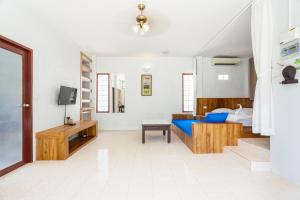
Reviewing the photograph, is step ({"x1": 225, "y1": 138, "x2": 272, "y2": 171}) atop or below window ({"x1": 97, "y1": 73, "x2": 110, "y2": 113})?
below

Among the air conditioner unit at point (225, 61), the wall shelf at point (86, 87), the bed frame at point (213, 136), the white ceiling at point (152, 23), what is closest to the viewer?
the white ceiling at point (152, 23)

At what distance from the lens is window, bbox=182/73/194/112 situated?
278 inches

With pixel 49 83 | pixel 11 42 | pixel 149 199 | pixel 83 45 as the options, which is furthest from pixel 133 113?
pixel 149 199

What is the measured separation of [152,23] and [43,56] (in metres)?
2.23

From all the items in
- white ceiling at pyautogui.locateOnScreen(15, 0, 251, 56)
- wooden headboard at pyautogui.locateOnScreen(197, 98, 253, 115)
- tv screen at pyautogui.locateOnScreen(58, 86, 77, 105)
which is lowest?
wooden headboard at pyautogui.locateOnScreen(197, 98, 253, 115)

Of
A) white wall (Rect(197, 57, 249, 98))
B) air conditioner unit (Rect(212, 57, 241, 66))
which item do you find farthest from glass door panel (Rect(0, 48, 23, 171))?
air conditioner unit (Rect(212, 57, 241, 66))

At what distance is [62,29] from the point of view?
4164 mm

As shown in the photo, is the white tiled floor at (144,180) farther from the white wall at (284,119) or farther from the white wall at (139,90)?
the white wall at (139,90)

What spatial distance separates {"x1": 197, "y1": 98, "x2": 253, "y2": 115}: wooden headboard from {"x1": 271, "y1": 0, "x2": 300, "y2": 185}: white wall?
4.01 meters

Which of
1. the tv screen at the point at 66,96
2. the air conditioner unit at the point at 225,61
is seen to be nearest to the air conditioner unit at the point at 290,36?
the tv screen at the point at 66,96

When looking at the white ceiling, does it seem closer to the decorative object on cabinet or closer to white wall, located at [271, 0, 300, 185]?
white wall, located at [271, 0, 300, 185]

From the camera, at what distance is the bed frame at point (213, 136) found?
3.81m

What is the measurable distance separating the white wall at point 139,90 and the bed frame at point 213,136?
123 inches

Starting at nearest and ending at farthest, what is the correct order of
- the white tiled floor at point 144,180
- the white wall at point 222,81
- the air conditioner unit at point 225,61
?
the white tiled floor at point 144,180
the air conditioner unit at point 225,61
the white wall at point 222,81
